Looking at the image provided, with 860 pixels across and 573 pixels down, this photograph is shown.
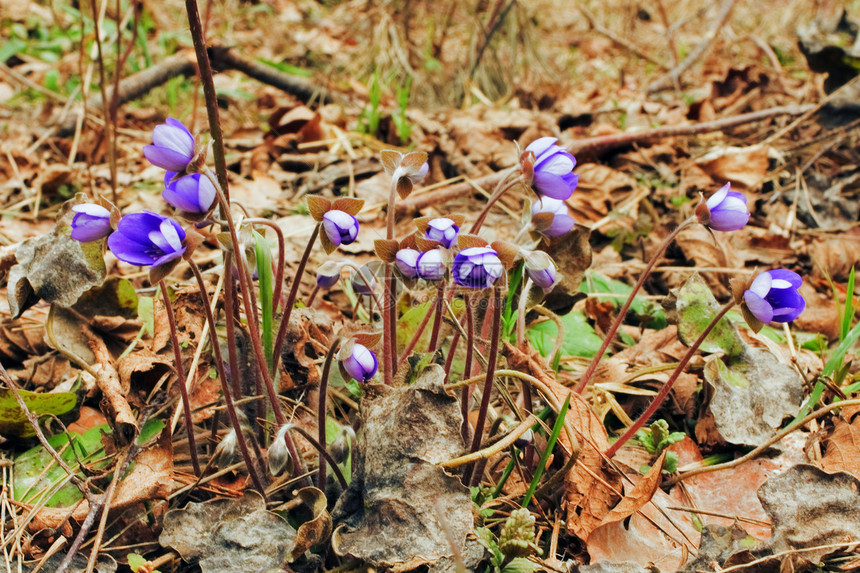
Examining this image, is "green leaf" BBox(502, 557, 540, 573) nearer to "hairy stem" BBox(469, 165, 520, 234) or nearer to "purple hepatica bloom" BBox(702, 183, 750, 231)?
"hairy stem" BBox(469, 165, 520, 234)

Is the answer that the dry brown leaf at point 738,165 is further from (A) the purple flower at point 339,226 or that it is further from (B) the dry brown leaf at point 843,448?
(A) the purple flower at point 339,226

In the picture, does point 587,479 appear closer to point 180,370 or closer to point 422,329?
point 422,329

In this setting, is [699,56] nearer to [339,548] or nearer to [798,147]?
[798,147]

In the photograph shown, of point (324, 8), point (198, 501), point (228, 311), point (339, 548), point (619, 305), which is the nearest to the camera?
point (339, 548)

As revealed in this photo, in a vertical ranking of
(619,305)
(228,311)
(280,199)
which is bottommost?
(619,305)

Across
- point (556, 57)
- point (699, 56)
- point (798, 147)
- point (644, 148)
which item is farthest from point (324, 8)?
point (798, 147)

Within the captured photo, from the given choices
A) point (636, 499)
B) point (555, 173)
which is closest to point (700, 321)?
point (636, 499)

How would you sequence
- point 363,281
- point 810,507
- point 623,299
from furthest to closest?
1. point 623,299
2. point 363,281
3. point 810,507

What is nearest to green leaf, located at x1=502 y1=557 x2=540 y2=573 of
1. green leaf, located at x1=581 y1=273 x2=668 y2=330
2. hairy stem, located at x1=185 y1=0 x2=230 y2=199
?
hairy stem, located at x1=185 y1=0 x2=230 y2=199
